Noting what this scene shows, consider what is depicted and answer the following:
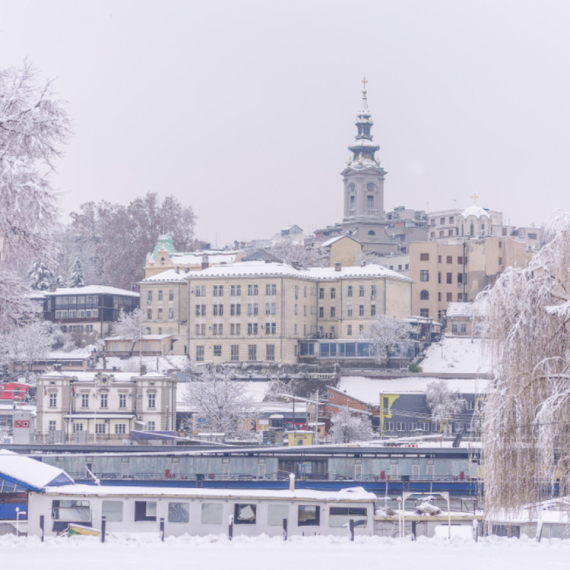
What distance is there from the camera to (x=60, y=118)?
20.0 m

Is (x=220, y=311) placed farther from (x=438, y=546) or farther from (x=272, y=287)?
(x=438, y=546)

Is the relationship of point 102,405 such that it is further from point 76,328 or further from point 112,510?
point 112,510

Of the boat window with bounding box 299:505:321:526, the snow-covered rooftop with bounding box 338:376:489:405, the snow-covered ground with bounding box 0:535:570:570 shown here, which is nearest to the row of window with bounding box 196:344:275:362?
the snow-covered rooftop with bounding box 338:376:489:405

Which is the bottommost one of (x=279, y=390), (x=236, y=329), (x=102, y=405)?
(x=102, y=405)

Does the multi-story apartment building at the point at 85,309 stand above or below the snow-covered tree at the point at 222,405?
above

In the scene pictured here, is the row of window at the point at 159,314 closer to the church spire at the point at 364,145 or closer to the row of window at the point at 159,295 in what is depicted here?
the row of window at the point at 159,295

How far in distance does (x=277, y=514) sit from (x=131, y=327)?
75.7m

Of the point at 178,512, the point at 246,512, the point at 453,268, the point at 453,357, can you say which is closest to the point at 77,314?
the point at 453,357

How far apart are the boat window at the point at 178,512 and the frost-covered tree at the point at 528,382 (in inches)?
511

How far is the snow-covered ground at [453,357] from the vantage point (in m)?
99.9

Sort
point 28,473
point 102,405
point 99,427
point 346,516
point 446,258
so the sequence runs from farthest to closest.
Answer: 1. point 446,258
2. point 102,405
3. point 99,427
4. point 346,516
5. point 28,473

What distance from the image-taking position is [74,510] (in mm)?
31953

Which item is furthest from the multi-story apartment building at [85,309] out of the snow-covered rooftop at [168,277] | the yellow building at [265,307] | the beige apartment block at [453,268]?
the beige apartment block at [453,268]

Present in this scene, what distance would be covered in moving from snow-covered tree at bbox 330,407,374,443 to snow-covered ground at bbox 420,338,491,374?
682 inches
